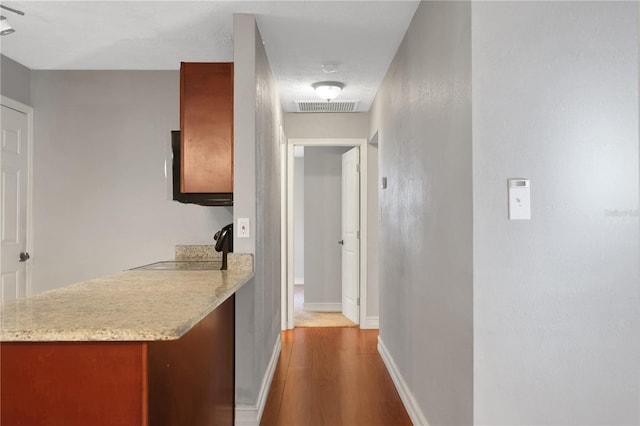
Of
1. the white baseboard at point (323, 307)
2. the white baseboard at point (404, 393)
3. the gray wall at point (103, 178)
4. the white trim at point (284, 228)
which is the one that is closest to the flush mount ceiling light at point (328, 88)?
the white trim at point (284, 228)

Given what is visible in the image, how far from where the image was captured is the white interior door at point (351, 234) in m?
5.21

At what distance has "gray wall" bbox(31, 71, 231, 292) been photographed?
3.77 meters

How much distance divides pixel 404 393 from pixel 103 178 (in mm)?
2872

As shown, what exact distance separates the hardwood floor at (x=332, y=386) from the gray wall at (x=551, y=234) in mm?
1219

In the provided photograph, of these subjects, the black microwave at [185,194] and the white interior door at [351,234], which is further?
the white interior door at [351,234]

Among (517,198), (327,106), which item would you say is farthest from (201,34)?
(517,198)

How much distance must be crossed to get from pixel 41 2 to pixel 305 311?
4.36 meters

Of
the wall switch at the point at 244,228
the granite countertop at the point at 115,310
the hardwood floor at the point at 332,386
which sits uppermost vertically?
the wall switch at the point at 244,228

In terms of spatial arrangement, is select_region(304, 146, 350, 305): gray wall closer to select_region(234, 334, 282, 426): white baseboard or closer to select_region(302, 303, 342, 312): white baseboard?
select_region(302, 303, 342, 312): white baseboard

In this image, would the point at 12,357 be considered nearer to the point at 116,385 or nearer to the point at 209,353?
the point at 116,385

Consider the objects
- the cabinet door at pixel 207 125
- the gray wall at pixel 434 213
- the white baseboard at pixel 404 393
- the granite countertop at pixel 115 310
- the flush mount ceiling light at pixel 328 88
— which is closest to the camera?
the granite countertop at pixel 115 310

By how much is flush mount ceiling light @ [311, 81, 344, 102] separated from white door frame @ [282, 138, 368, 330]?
1.05 m

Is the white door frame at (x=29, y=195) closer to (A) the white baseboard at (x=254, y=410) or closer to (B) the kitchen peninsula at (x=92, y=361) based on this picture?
(A) the white baseboard at (x=254, y=410)

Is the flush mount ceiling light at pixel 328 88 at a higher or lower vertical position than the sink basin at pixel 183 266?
higher
